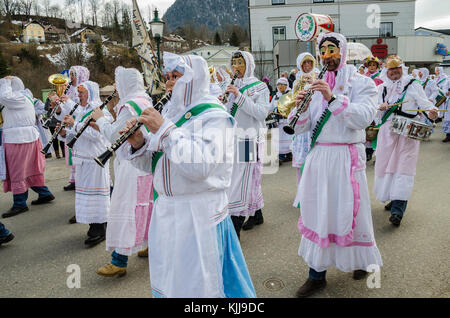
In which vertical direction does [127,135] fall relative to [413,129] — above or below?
above

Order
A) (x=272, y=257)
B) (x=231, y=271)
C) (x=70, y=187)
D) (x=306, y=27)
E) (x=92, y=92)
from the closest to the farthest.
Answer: (x=231, y=271) → (x=272, y=257) → (x=92, y=92) → (x=306, y=27) → (x=70, y=187)

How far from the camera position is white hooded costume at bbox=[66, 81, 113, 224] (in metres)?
4.23

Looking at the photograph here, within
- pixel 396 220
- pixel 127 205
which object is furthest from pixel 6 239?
pixel 396 220

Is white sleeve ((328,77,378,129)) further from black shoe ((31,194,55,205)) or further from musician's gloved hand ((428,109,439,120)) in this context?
black shoe ((31,194,55,205))

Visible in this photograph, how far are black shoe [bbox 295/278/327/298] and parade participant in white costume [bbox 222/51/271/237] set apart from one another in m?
1.23

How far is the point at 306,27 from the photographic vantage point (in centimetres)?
469

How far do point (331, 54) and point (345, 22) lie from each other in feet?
112

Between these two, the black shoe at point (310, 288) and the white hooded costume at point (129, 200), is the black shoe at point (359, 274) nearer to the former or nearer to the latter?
the black shoe at point (310, 288)

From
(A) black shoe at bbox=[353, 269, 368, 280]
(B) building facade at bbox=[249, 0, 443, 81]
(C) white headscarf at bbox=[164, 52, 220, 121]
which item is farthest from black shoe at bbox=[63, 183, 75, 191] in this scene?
(B) building facade at bbox=[249, 0, 443, 81]

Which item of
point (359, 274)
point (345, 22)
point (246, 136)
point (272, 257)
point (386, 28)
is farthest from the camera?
point (386, 28)

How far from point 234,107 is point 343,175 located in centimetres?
190

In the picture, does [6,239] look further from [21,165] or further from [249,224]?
[249,224]

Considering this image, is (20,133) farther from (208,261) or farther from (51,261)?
(208,261)
